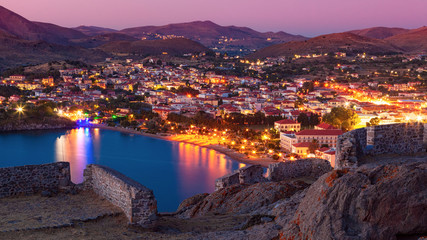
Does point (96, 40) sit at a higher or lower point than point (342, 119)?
higher

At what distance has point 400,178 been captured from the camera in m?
2.29

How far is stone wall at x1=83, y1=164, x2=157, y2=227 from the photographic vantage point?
3.20 metres

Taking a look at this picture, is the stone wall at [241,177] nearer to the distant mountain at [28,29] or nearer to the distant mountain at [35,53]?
the distant mountain at [35,53]

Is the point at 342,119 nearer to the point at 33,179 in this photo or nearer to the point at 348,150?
the point at 348,150

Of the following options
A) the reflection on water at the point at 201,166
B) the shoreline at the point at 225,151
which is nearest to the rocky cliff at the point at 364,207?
the reflection on water at the point at 201,166

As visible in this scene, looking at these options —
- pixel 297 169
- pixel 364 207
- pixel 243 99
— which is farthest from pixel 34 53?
pixel 364 207

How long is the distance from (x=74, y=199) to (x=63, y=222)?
1.93ft

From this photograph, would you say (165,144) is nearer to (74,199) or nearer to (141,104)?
(141,104)

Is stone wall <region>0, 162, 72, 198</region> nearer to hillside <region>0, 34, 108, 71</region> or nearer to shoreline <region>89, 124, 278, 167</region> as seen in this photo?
shoreline <region>89, 124, 278, 167</region>

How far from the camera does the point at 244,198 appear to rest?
14.3 ft

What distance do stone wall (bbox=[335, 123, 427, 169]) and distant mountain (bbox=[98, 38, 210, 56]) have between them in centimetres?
7393

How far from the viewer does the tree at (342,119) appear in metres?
22.8

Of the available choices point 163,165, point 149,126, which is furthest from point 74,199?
point 149,126

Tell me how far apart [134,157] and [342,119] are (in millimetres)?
10478
